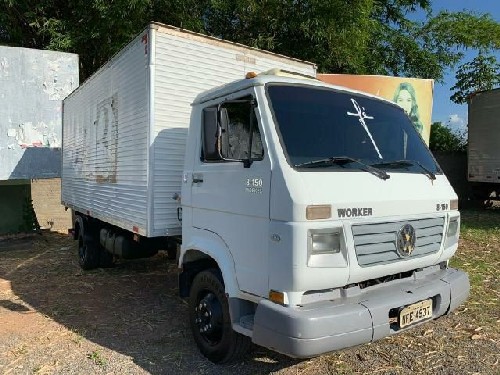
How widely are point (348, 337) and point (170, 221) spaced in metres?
2.62

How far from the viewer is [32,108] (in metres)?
11.1

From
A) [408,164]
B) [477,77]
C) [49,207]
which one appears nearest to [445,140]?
[477,77]

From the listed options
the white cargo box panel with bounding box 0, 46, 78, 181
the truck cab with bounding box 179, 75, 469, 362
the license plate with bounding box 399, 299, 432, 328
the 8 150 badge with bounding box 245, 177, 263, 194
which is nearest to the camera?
the truck cab with bounding box 179, 75, 469, 362

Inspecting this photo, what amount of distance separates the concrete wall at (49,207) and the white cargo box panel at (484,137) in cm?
1285

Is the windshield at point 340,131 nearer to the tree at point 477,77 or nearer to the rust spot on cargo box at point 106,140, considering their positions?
the rust spot on cargo box at point 106,140

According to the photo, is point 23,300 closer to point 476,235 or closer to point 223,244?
point 223,244

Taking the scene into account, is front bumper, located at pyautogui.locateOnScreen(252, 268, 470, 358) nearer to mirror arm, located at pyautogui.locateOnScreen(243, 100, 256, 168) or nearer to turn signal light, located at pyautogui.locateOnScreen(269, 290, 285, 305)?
turn signal light, located at pyautogui.locateOnScreen(269, 290, 285, 305)

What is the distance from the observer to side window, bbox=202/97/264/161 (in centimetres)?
370

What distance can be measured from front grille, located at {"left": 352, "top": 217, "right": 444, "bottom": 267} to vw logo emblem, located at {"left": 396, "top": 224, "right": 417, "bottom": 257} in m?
0.03

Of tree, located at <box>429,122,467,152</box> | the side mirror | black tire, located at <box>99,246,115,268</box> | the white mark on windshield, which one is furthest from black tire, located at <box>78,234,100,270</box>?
tree, located at <box>429,122,467,152</box>

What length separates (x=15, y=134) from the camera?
11.0m

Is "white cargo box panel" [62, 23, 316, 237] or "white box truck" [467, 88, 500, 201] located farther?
"white box truck" [467, 88, 500, 201]

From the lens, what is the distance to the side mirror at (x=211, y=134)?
3.83m

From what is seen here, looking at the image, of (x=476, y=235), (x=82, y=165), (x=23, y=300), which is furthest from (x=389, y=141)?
(x=476, y=235)
